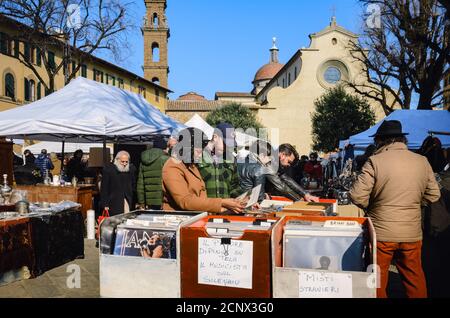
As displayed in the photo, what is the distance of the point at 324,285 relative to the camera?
2.50m

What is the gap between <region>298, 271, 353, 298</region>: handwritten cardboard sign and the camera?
2.46 meters

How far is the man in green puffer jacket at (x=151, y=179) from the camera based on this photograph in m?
6.88

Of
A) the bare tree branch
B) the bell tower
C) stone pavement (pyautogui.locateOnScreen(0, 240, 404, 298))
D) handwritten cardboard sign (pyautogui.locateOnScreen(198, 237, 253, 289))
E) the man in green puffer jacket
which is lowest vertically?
stone pavement (pyautogui.locateOnScreen(0, 240, 404, 298))

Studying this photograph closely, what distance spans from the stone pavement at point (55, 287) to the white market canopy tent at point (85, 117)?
3.19 m

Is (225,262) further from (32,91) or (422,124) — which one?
(32,91)

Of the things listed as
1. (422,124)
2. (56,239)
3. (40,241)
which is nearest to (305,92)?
(422,124)

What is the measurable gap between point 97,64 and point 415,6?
36.5 meters

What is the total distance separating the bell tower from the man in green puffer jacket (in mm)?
54695

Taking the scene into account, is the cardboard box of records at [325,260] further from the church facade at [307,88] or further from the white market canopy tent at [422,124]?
the church facade at [307,88]

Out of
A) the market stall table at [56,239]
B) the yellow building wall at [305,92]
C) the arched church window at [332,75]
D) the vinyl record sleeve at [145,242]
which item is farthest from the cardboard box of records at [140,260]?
the arched church window at [332,75]

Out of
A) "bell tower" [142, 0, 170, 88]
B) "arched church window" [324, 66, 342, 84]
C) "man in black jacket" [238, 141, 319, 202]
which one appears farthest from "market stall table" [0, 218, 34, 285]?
"bell tower" [142, 0, 170, 88]

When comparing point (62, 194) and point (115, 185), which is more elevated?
point (115, 185)

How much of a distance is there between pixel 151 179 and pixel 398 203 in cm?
456

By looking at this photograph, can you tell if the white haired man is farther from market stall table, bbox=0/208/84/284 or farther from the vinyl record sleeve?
the vinyl record sleeve
